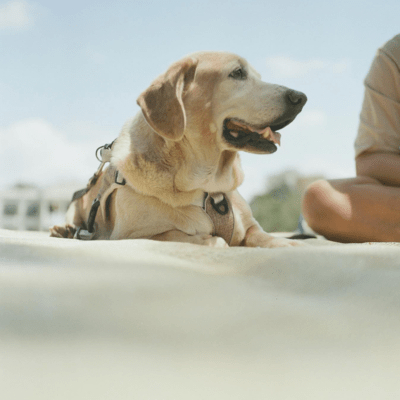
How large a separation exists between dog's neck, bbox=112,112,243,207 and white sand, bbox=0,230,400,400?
1081 millimetres

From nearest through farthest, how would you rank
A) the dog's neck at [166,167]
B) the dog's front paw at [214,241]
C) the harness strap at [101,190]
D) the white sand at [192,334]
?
the white sand at [192,334], the dog's front paw at [214,241], the dog's neck at [166,167], the harness strap at [101,190]

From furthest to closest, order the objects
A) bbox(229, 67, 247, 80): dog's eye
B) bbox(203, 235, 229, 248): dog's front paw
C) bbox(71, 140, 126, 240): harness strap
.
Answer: bbox(71, 140, 126, 240): harness strap < bbox(229, 67, 247, 80): dog's eye < bbox(203, 235, 229, 248): dog's front paw

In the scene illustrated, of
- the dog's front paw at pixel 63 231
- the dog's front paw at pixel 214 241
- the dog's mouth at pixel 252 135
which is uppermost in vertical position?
the dog's mouth at pixel 252 135

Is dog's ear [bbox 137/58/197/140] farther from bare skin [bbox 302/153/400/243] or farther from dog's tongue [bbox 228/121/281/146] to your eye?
bare skin [bbox 302/153/400/243]

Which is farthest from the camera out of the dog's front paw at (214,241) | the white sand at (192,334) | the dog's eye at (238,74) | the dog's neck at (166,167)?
the dog's eye at (238,74)

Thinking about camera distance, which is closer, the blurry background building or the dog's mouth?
the dog's mouth

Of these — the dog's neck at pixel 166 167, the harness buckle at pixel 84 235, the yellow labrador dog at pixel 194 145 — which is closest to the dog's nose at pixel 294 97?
the yellow labrador dog at pixel 194 145

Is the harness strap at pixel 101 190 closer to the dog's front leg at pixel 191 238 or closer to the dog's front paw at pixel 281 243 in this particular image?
the dog's front leg at pixel 191 238

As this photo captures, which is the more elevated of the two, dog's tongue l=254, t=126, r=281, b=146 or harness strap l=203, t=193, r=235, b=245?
dog's tongue l=254, t=126, r=281, b=146

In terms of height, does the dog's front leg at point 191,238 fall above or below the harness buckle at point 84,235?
above

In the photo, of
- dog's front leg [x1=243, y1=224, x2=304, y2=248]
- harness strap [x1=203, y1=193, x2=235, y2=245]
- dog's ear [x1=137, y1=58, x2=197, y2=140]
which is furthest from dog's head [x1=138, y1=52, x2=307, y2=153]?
dog's front leg [x1=243, y1=224, x2=304, y2=248]

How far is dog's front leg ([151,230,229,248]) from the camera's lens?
184 cm

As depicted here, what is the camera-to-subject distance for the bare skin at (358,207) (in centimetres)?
220

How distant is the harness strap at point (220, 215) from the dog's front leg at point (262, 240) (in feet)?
0.35
